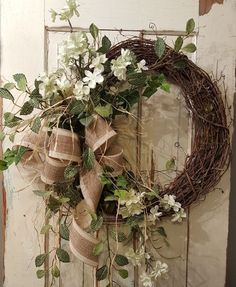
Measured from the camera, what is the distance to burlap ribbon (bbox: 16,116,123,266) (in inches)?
38.5

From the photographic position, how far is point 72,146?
0.98 meters

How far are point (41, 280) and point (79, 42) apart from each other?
78cm

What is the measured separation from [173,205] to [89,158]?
0.29 meters

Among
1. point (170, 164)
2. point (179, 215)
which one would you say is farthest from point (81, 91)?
point (179, 215)

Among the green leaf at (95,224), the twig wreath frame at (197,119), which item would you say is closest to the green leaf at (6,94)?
the twig wreath frame at (197,119)

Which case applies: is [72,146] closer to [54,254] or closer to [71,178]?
[71,178]

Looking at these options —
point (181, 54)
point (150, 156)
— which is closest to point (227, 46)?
point (181, 54)

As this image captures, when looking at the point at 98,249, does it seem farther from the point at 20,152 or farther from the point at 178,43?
the point at 178,43

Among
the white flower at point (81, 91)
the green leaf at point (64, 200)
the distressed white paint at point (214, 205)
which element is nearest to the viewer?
the white flower at point (81, 91)

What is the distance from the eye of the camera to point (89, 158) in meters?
0.97

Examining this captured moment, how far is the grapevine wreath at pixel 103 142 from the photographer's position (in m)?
0.96

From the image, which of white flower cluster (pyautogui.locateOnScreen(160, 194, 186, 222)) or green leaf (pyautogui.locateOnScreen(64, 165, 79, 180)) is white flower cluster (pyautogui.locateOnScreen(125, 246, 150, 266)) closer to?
white flower cluster (pyautogui.locateOnScreen(160, 194, 186, 222))

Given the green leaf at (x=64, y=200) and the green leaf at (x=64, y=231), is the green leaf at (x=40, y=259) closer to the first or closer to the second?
the green leaf at (x=64, y=231)

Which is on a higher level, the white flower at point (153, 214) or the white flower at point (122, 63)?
the white flower at point (122, 63)
